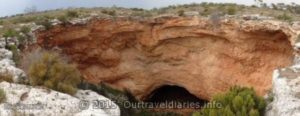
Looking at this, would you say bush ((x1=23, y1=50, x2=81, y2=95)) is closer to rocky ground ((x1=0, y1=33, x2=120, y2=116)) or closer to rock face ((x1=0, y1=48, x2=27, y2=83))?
rock face ((x1=0, y1=48, x2=27, y2=83))

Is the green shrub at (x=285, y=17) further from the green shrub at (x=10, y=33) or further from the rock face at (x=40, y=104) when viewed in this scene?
the green shrub at (x=10, y=33)

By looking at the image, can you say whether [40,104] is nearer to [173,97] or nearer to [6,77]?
[6,77]

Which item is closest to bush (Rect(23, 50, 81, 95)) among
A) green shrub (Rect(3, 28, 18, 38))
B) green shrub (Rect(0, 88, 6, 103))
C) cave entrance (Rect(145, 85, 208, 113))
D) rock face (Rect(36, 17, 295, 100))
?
green shrub (Rect(0, 88, 6, 103))

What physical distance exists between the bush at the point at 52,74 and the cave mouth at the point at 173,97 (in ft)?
30.7

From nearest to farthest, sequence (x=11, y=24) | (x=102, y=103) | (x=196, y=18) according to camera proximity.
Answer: (x=102, y=103) < (x=11, y=24) < (x=196, y=18)

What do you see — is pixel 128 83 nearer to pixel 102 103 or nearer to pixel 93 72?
pixel 93 72

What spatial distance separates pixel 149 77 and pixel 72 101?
33.3 ft

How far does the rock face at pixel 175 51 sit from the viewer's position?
62.6ft

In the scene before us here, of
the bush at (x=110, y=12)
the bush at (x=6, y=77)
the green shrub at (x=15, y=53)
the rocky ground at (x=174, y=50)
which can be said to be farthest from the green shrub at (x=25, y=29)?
the bush at (x=6, y=77)

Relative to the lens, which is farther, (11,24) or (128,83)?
(128,83)

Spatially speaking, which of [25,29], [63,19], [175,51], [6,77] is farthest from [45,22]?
[6,77]

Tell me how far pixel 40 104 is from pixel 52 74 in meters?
1.77

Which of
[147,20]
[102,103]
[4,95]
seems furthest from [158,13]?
[4,95]

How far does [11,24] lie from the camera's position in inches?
733
